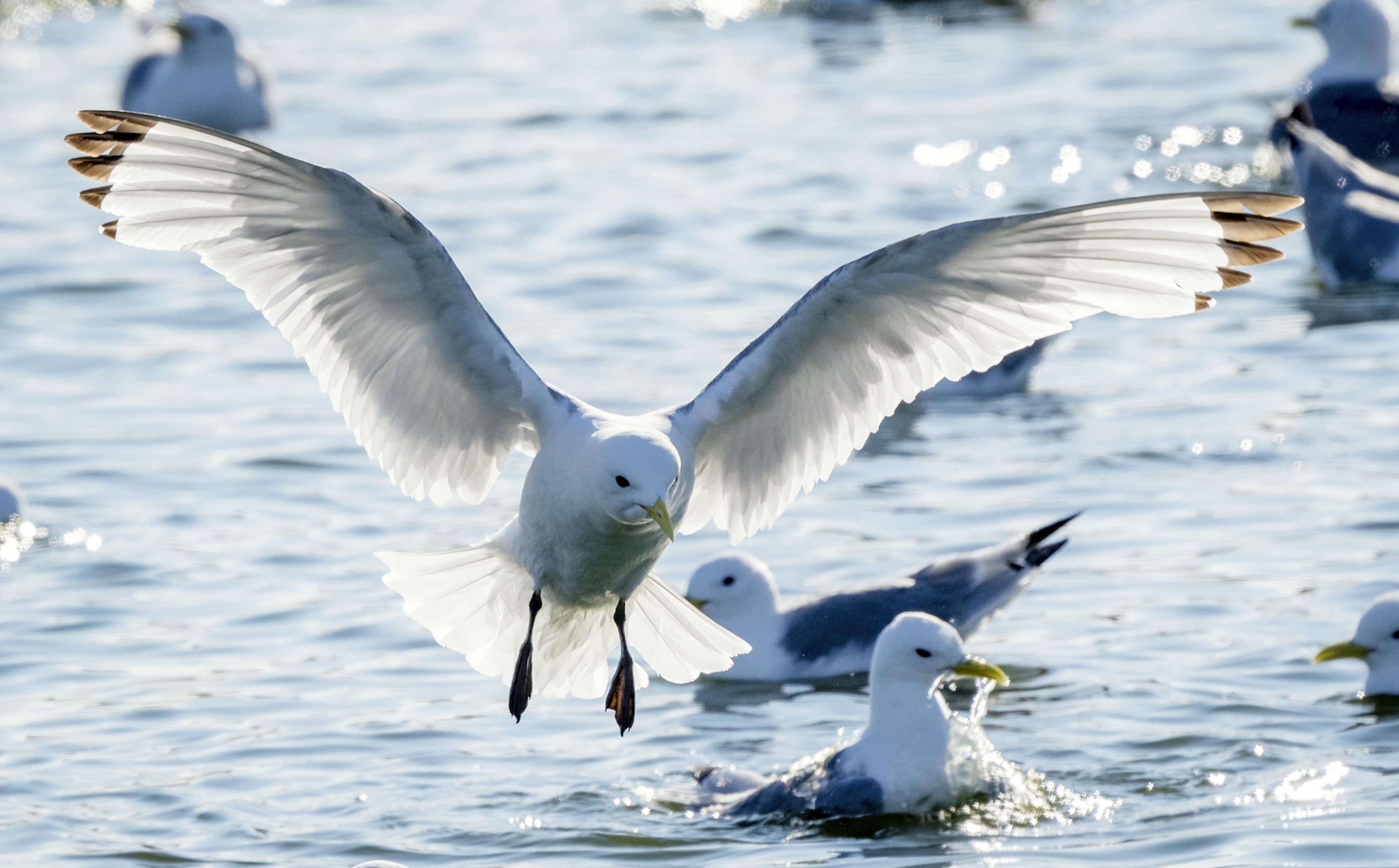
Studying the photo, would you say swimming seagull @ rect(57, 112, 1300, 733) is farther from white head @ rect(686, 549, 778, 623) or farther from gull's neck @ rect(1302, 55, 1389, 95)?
gull's neck @ rect(1302, 55, 1389, 95)

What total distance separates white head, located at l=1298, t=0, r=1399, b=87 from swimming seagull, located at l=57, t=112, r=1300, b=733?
30.9 feet

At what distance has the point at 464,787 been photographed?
6980mm

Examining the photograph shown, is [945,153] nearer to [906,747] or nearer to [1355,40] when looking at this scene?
[1355,40]

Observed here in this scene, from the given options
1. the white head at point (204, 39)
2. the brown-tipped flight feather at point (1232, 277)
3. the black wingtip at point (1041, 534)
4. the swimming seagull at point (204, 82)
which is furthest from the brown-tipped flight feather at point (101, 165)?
the white head at point (204, 39)

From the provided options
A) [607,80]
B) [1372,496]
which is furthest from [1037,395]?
[607,80]

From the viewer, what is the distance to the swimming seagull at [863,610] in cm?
795

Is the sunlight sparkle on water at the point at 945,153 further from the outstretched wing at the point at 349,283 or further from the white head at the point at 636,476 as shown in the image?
the white head at the point at 636,476

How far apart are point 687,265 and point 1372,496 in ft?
19.1

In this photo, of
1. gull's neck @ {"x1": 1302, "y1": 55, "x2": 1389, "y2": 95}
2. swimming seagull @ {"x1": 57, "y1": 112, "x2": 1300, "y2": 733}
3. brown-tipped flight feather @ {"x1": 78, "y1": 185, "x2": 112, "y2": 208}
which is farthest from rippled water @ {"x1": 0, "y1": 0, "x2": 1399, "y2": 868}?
brown-tipped flight feather @ {"x1": 78, "y1": 185, "x2": 112, "y2": 208}

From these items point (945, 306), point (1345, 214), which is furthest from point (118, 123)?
point (1345, 214)

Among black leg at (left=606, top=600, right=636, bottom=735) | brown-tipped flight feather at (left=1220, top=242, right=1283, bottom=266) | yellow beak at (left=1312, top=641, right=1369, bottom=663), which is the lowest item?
yellow beak at (left=1312, top=641, right=1369, bottom=663)

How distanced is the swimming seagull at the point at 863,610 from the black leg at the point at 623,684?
Answer: 3.92ft

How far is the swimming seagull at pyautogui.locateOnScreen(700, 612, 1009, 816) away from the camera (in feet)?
21.4

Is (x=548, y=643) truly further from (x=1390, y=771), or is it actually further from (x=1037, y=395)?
(x=1037, y=395)
